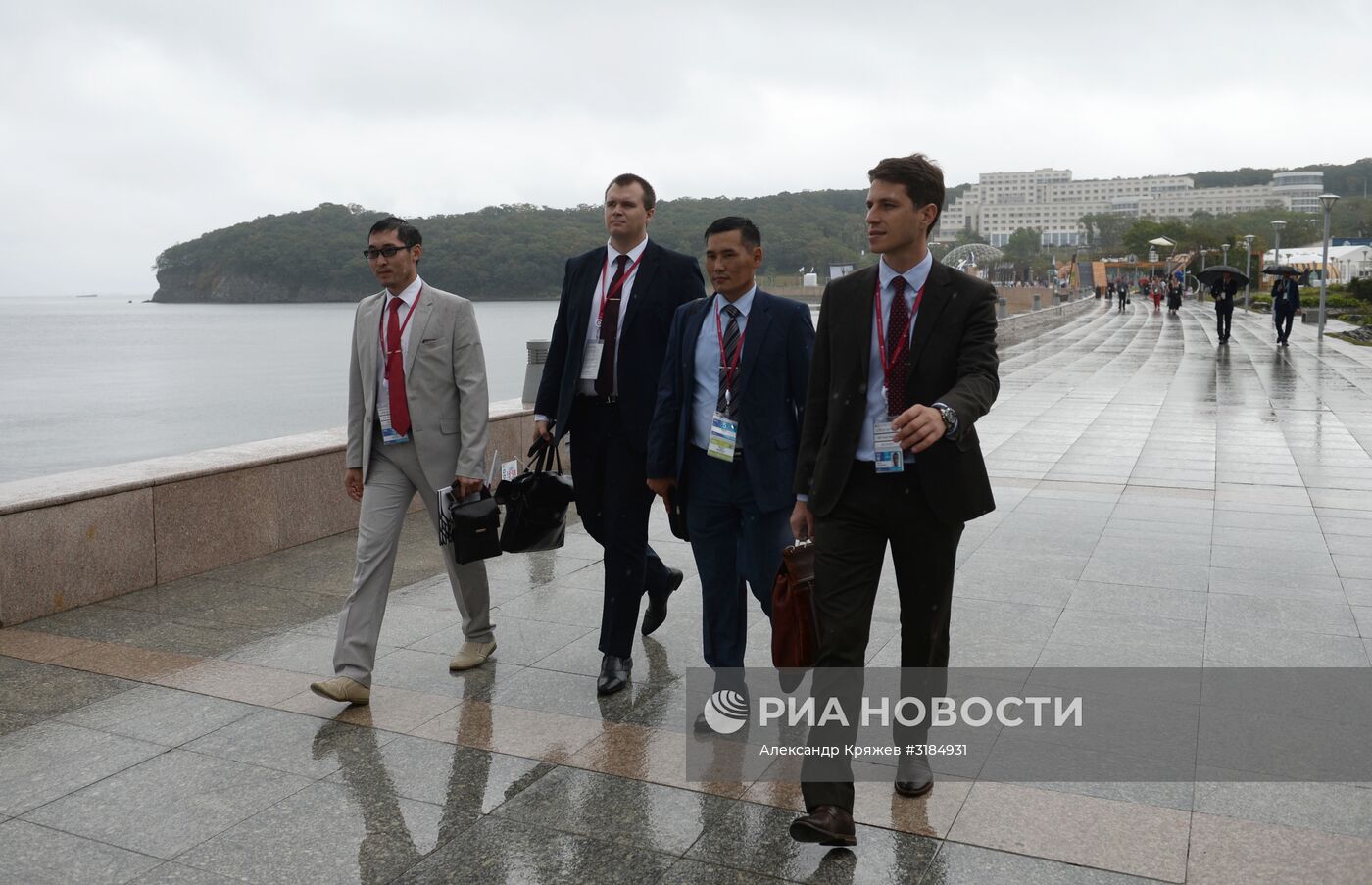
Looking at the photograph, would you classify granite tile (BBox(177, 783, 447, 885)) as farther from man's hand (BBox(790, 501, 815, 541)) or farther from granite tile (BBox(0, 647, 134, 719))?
granite tile (BBox(0, 647, 134, 719))

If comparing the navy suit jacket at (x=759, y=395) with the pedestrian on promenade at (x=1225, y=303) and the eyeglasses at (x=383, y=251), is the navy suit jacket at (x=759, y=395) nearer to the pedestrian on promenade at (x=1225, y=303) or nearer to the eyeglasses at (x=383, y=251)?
the eyeglasses at (x=383, y=251)

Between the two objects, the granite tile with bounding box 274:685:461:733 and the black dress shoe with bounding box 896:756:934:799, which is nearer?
the black dress shoe with bounding box 896:756:934:799

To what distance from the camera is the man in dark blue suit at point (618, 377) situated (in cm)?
465

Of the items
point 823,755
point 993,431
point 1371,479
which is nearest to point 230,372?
point 993,431

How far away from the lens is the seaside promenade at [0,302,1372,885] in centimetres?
326

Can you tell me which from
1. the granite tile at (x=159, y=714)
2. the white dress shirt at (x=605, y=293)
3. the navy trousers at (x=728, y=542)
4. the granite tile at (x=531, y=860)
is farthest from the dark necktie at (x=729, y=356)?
the granite tile at (x=159, y=714)

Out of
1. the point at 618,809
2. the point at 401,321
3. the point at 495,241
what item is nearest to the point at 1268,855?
the point at 618,809

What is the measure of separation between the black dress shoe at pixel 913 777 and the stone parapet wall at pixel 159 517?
4.32 meters

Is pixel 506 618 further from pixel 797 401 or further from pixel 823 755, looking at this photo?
pixel 823 755

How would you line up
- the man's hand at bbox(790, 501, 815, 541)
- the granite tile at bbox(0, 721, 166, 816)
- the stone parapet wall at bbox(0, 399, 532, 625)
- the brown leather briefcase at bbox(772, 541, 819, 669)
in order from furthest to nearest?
the stone parapet wall at bbox(0, 399, 532, 625)
the granite tile at bbox(0, 721, 166, 816)
the man's hand at bbox(790, 501, 815, 541)
the brown leather briefcase at bbox(772, 541, 819, 669)

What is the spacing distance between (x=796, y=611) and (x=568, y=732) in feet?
3.99

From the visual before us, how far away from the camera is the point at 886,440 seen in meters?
3.25

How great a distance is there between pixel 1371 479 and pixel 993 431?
4214 mm

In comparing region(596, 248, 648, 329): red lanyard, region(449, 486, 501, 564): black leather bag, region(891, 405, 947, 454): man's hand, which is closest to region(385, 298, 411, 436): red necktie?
region(449, 486, 501, 564): black leather bag
